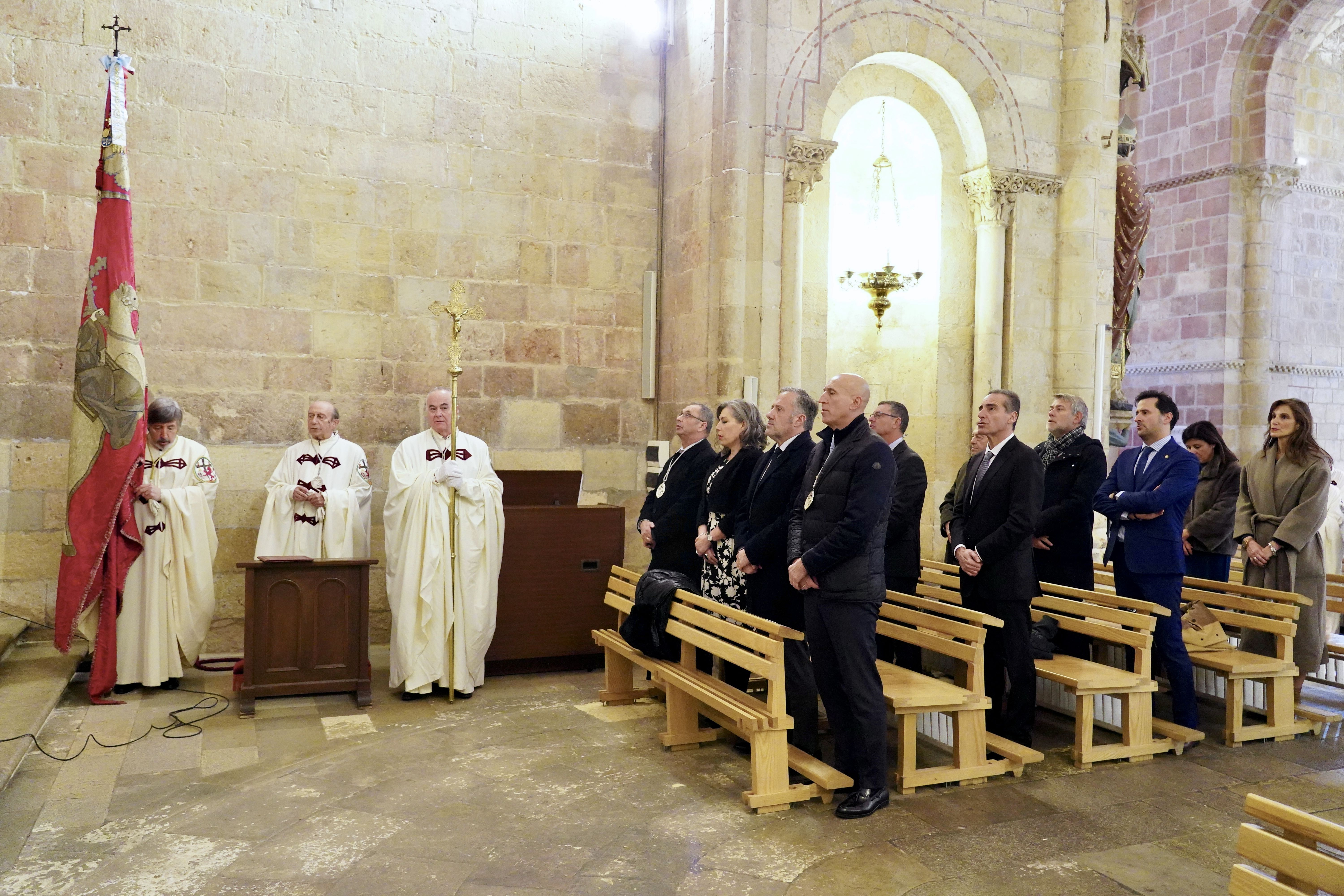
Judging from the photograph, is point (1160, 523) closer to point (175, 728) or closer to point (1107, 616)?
point (1107, 616)

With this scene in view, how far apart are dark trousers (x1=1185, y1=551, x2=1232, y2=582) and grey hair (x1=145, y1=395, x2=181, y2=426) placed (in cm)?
572

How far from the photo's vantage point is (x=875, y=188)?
8.44m

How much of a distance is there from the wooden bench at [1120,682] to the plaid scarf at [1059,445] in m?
0.75

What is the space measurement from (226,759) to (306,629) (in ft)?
3.38

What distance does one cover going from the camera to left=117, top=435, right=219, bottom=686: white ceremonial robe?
5582 millimetres

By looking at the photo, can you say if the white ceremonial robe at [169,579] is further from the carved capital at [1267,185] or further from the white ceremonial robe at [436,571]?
the carved capital at [1267,185]

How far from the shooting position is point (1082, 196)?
7832 mm

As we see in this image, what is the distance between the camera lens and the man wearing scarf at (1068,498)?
5.18m

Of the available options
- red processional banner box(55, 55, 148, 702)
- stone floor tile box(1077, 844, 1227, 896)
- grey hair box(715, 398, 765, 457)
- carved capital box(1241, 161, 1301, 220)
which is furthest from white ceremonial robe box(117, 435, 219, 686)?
carved capital box(1241, 161, 1301, 220)

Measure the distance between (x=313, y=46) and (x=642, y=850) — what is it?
219 inches

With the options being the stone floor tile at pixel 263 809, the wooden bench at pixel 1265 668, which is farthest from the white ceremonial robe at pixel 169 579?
the wooden bench at pixel 1265 668

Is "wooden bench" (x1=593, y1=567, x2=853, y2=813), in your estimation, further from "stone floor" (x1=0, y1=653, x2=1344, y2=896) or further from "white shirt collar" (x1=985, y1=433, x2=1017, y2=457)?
"white shirt collar" (x1=985, y1=433, x2=1017, y2=457)

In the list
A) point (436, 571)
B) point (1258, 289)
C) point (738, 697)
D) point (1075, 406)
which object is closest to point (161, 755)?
point (436, 571)

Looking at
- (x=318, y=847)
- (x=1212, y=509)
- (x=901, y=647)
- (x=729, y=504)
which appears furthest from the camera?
(x=1212, y=509)
